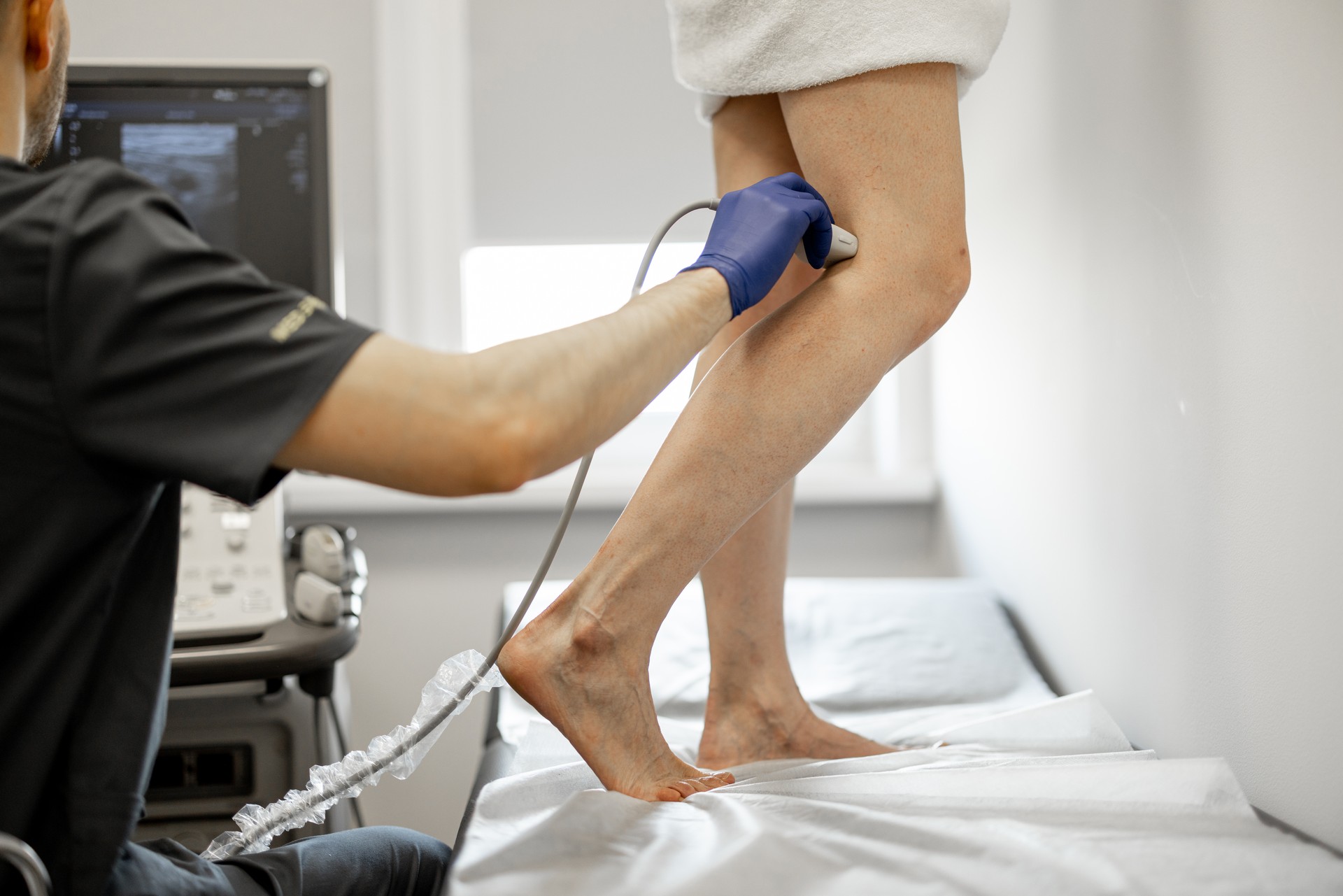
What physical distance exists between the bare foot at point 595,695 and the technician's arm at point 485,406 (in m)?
0.26

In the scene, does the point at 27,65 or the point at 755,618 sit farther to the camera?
the point at 755,618

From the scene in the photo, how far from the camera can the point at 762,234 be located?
2.89 feet

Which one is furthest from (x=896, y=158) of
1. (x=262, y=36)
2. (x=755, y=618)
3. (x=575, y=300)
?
(x=262, y=36)

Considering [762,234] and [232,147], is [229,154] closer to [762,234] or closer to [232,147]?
[232,147]

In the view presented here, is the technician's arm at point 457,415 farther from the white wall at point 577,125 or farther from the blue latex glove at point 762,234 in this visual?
the white wall at point 577,125

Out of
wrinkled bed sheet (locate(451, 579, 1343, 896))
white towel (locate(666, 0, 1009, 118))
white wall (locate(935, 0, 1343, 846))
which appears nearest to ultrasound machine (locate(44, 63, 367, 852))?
wrinkled bed sheet (locate(451, 579, 1343, 896))

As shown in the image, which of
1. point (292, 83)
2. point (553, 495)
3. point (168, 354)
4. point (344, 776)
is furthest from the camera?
point (553, 495)

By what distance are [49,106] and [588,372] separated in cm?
50

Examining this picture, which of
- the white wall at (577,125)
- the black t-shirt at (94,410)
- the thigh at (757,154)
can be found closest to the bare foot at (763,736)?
the thigh at (757,154)

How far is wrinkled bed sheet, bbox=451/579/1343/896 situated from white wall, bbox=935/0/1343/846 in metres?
0.12

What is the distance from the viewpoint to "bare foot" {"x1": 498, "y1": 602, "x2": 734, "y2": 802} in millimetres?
890

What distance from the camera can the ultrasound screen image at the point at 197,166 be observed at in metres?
1.64

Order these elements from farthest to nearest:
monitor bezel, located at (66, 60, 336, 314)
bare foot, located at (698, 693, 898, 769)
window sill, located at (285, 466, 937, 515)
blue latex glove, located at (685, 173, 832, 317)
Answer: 1. window sill, located at (285, 466, 937, 515)
2. monitor bezel, located at (66, 60, 336, 314)
3. bare foot, located at (698, 693, 898, 769)
4. blue latex glove, located at (685, 173, 832, 317)

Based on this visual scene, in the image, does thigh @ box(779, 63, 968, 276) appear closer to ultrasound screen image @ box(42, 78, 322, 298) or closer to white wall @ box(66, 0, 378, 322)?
ultrasound screen image @ box(42, 78, 322, 298)
